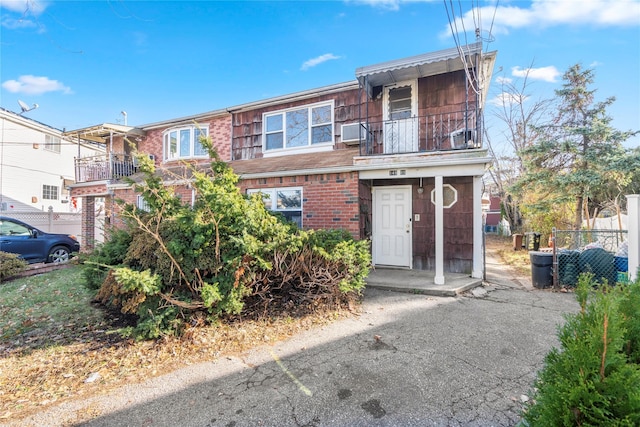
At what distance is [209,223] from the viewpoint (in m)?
3.84

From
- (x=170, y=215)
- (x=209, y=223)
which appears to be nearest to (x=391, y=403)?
(x=209, y=223)

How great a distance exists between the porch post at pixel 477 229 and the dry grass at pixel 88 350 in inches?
152

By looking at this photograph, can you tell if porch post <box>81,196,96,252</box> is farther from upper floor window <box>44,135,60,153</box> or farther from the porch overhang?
the porch overhang

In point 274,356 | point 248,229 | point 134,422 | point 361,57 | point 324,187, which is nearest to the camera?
point 134,422

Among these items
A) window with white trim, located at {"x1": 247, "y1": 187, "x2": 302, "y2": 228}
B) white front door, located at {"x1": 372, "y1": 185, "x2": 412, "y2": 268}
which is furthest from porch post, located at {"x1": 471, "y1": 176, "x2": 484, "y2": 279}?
window with white trim, located at {"x1": 247, "y1": 187, "x2": 302, "y2": 228}

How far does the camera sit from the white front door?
8086 mm

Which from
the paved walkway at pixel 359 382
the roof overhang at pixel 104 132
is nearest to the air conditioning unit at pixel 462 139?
the paved walkway at pixel 359 382

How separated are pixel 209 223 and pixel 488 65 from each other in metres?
8.09

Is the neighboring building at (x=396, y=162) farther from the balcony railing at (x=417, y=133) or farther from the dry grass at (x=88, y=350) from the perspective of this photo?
the dry grass at (x=88, y=350)

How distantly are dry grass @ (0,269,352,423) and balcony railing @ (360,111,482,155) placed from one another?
503 cm

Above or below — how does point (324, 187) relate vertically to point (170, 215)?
above

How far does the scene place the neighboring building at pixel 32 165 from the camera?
15336 millimetres

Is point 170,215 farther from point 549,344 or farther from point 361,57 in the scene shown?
point 361,57

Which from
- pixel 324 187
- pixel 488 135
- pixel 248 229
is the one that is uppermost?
pixel 488 135
